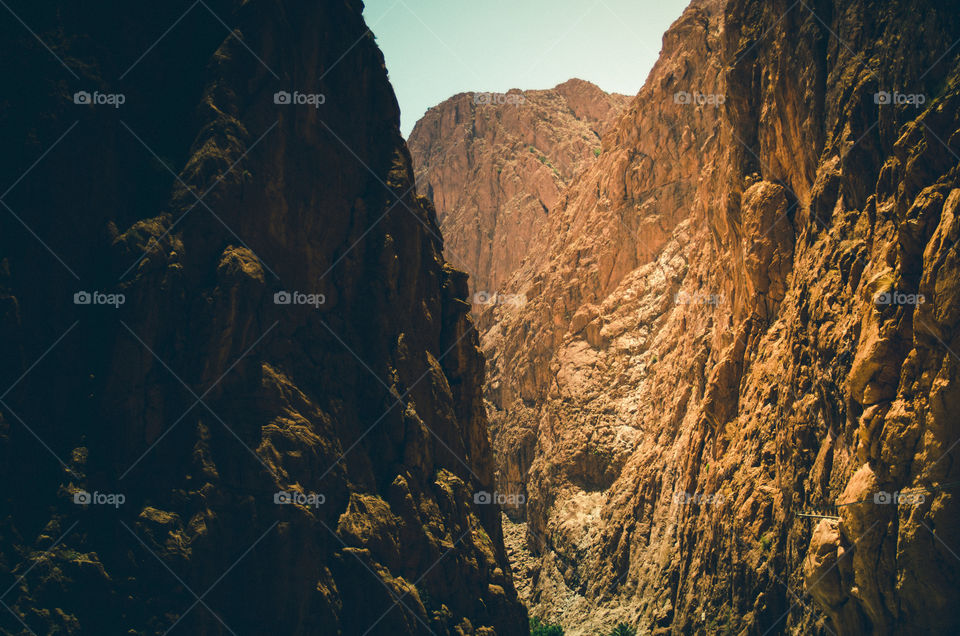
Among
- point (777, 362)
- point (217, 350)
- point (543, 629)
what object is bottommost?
point (543, 629)


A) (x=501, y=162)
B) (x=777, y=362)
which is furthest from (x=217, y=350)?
(x=501, y=162)

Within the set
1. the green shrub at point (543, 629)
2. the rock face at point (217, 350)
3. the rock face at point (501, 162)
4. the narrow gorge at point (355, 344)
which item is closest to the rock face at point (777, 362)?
the narrow gorge at point (355, 344)

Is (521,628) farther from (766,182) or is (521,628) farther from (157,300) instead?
(766,182)

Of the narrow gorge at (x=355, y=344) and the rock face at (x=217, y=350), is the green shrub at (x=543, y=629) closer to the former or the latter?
the narrow gorge at (x=355, y=344)

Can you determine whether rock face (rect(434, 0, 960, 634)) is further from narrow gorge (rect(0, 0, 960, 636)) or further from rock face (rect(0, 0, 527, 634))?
rock face (rect(0, 0, 527, 634))

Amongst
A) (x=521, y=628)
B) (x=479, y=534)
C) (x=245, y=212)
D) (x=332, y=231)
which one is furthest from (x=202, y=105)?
(x=521, y=628)

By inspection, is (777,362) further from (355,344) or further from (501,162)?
(501,162)
